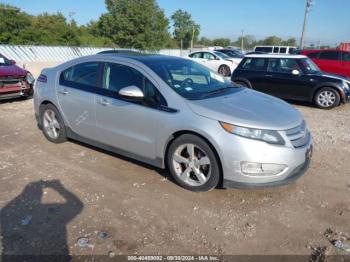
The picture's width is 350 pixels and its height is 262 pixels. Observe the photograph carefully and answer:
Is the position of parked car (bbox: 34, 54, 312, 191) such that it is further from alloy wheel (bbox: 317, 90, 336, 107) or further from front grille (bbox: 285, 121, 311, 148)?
alloy wheel (bbox: 317, 90, 336, 107)

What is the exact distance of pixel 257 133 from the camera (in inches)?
138

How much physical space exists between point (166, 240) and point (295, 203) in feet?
5.44

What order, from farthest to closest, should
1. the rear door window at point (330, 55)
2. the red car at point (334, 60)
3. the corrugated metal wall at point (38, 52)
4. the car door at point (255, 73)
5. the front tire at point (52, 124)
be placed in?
1. the corrugated metal wall at point (38, 52)
2. the rear door window at point (330, 55)
3. the red car at point (334, 60)
4. the car door at point (255, 73)
5. the front tire at point (52, 124)

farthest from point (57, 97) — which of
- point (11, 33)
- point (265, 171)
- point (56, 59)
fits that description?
point (11, 33)

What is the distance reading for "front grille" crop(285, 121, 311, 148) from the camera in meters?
3.66

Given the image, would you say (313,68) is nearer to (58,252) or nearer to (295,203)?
(295,203)

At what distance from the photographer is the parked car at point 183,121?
3535mm

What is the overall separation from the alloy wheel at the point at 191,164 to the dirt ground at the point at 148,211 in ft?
0.60

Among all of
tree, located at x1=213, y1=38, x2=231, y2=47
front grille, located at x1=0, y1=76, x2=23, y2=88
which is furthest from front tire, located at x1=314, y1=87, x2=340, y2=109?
tree, located at x1=213, y1=38, x2=231, y2=47

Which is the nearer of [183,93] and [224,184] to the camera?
[224,184]

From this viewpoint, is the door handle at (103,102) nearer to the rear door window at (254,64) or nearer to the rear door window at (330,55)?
the rear door window at (254,64)

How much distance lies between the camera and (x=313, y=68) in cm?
971

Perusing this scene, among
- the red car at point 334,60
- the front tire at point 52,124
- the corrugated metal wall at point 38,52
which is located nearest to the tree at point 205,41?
the corrugated metal wall at point 38,52

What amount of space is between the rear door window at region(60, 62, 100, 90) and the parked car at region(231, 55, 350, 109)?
21.1ft
